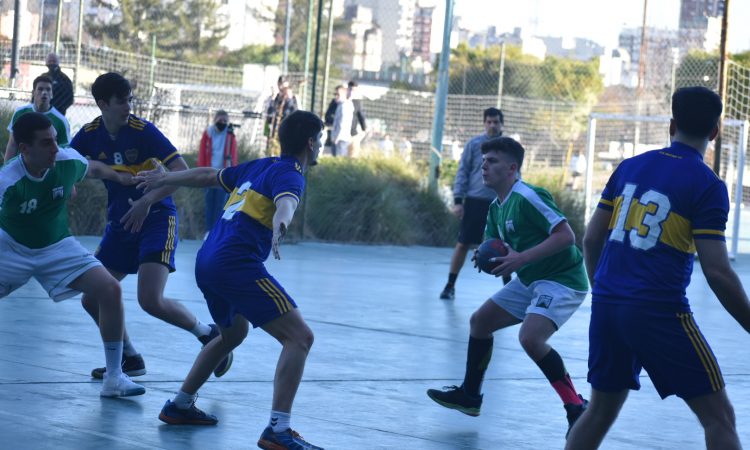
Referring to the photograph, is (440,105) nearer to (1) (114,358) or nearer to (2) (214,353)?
(1) (114,358)

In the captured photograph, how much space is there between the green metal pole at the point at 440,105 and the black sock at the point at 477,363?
14.5 meters

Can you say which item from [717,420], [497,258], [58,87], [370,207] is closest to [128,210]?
[497,258]

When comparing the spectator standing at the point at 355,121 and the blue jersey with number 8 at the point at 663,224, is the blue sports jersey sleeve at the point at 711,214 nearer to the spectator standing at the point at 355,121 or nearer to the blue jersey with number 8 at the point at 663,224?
the blue jersey with number 8 at the point at 663,224

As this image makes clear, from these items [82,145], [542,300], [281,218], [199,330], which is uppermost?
[82,145]

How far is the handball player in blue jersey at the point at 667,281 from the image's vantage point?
16.4 ft

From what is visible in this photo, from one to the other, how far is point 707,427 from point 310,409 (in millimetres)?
2716

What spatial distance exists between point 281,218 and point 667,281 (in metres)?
1.69

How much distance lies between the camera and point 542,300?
7191 mm

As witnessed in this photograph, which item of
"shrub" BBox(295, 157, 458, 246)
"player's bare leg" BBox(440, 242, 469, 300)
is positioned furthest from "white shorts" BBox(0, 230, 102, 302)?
"shrub" BBox(295, 157, 458, 246)

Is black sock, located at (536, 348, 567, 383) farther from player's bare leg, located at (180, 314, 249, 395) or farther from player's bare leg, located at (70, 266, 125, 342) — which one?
player's bare leg, located at (70, 266, 125, 342)

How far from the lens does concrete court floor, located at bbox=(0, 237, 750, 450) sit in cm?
647

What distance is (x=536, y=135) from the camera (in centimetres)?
4634

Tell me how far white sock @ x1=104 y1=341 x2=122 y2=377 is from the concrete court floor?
0.51ft

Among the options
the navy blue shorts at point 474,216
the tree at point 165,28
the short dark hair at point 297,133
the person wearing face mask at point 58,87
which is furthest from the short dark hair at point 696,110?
the tree at point 165,28
